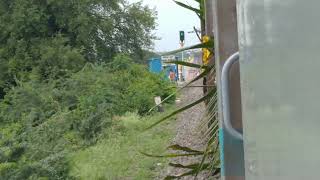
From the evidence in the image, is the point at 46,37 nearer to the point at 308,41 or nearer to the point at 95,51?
the point at 95,51

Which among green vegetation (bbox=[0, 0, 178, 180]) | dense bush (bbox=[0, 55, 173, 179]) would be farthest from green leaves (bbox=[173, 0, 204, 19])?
dense bush (bbox=[0, 55, 173, 179])

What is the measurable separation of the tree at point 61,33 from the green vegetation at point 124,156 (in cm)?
1352

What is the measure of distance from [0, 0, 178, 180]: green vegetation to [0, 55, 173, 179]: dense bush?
2cm

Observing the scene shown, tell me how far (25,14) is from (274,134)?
29162 mm

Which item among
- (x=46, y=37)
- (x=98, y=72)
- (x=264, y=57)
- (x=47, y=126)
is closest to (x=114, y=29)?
(x=46, y=37)

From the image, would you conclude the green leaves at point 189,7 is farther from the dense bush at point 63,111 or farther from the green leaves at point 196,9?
the dense bush at point 63,111

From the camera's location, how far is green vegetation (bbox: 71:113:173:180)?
906 centimetres

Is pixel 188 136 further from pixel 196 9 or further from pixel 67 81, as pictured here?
pixel 67 81

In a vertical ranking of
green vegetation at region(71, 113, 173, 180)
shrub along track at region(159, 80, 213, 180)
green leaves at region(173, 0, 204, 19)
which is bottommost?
green vegetation at region(71, 113, 173, 180)

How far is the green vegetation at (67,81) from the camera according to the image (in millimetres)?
9469

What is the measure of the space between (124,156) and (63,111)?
22.1 feet

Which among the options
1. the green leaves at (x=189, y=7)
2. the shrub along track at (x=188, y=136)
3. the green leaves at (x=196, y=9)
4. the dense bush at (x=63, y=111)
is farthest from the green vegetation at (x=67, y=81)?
the green leaves at (x=189, y=7)

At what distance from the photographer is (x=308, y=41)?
31.7 inches

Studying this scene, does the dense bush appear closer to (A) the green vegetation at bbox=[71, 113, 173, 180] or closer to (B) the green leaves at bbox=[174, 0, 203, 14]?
(A) the green vegetation at bbox=[71, 113, 173, 180]
